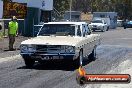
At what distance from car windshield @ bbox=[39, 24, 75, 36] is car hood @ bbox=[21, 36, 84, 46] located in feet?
1.61

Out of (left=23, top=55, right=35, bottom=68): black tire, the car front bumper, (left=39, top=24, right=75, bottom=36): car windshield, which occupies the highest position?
(left=39, top=24, right=75, bottom=36): car windshield

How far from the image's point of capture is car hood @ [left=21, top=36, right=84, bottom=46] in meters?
12.9

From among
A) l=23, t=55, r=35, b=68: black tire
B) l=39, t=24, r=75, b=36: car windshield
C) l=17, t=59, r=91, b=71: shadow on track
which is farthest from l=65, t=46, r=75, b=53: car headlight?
l=39, t=24, r=75, b=36: car windshield

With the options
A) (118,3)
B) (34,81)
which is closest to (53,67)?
(34,81)

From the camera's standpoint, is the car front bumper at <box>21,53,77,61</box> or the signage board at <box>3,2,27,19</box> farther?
the signage board at <box>3,2,27,19</box>

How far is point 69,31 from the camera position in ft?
47.2

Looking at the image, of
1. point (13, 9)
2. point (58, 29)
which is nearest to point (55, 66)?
point (58, 29)

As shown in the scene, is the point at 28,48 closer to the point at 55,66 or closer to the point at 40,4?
the point at 55,66

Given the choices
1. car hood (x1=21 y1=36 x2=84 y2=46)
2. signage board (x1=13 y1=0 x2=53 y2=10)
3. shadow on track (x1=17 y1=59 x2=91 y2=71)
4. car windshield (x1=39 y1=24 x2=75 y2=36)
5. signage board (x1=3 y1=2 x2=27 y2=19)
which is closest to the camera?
car hood (x1=21 y1=36 x2=84 y2=46)

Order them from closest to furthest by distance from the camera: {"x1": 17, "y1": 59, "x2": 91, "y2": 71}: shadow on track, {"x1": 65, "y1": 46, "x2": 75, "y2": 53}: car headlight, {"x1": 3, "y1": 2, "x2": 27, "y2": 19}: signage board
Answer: {"x1": 65, "y1": 46, "x2": 75, "y2": 53}: car headlight → {"x1": 17, "y1": 59, "x2": 91, "y2": 71}: shadow on track → {"x1": 3, "y1": 2, "x2": 27, "y2": 19}: signage board

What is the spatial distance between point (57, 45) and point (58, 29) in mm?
1720

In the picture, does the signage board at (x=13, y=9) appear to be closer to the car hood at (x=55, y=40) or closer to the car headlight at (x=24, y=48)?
the car hood at (x=55, y=40)

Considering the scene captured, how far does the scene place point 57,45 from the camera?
12.8 meters

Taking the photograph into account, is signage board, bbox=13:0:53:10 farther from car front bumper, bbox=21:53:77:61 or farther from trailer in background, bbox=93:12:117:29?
trailer in background, bbox=93:12:117:29
